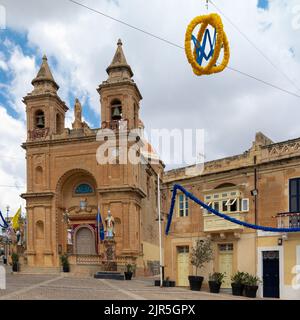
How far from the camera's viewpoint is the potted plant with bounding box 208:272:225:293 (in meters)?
24.9

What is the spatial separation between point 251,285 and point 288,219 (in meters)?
3.79

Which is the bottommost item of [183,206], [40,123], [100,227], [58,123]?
[100,227]

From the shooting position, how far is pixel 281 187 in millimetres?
24281

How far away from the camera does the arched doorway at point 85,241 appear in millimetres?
42394

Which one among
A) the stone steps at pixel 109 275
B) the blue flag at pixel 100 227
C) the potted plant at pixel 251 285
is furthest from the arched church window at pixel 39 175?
the potted plant at pixel 251 285

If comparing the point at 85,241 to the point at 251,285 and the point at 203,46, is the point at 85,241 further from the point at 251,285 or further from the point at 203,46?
the point at 203,46

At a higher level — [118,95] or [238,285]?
[118,95]

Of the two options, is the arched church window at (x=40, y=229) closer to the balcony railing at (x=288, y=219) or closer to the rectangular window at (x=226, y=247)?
the rectangular window at (x=226, y=247)

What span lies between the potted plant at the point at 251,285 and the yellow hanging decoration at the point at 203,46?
581 inches

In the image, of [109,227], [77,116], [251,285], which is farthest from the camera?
[77,116]

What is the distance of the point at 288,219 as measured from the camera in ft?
77.2

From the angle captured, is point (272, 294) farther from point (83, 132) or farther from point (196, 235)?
point (83, 132)

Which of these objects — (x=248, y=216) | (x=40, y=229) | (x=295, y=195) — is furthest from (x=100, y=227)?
(x=295, y=195)
